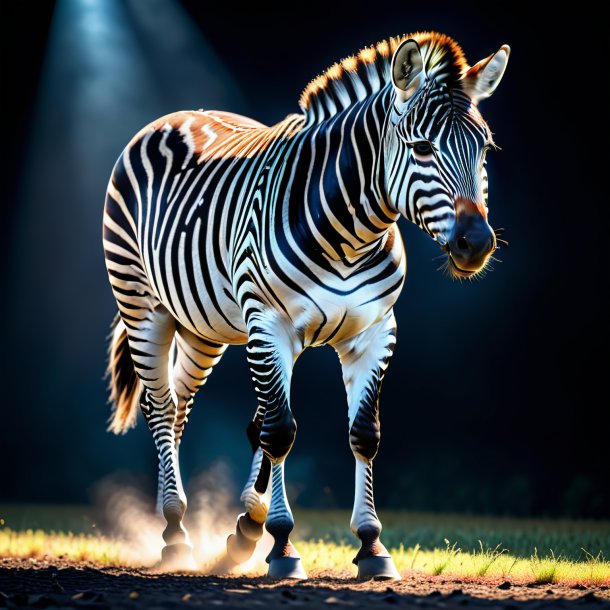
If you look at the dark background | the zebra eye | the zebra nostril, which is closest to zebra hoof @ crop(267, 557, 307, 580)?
the zebra nostril

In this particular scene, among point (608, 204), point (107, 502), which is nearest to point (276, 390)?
point (107, 502)

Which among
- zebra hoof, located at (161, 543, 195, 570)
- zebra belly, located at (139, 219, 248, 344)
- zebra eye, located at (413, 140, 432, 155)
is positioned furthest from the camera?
zebra hoof, located at (161, 543, 195, 570)

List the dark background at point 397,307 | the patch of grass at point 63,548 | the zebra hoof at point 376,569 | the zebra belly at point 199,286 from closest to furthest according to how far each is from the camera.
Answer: the zebra hoof at point 376,569
the zebra belly at point 199,286
the patch of grass at point 63,548
the dark background at point 397,307

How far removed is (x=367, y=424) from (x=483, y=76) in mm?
1697

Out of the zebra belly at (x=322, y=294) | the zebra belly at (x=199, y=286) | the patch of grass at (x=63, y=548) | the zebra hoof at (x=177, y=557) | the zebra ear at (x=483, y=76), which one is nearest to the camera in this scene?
the zebra ear at (x=483, y=76)

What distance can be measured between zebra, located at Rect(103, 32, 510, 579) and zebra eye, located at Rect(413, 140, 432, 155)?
0.01 m

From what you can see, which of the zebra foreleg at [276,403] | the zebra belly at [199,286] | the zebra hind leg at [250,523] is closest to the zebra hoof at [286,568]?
the zebra foreleg at [276,403]

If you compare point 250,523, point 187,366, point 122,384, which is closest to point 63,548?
point 122,384

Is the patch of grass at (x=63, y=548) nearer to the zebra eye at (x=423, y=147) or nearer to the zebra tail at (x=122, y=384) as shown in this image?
the zebra tail at (x=122, y=384)

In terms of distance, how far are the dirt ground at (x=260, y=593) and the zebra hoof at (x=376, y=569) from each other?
8 cm

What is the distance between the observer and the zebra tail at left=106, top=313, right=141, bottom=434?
246 inches

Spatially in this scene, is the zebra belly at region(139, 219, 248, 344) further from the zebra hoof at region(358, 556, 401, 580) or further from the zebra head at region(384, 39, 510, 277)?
the zebra hoof at region(358, 556, 401, 580)

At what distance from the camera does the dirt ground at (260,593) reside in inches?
118

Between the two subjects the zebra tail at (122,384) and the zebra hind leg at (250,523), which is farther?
the zebra tail at (122,384)
